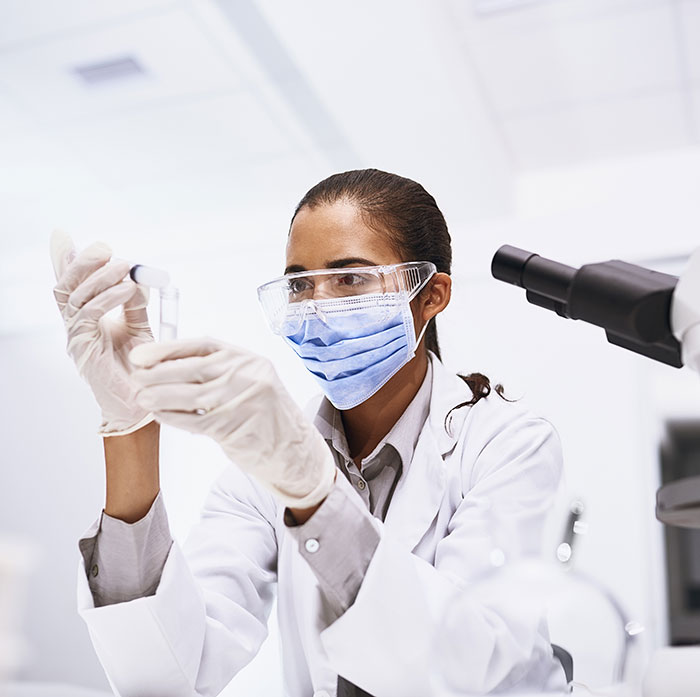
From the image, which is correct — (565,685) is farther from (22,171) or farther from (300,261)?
(22,171)

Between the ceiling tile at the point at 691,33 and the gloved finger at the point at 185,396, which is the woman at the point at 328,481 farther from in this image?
the ceiling tile at the point at 691,33

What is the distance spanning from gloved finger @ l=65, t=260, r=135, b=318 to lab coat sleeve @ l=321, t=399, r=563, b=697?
16.1 inches

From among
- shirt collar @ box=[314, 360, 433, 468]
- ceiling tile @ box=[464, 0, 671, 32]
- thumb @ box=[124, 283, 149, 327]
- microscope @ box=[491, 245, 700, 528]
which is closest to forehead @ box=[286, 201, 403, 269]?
shirt collar @ box=[314, 360, 433, 468]

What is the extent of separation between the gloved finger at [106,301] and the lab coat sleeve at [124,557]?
0.25 metres

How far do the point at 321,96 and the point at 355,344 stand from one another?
1989 millimetres

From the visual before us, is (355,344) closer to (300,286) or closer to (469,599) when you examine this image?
(300,286)

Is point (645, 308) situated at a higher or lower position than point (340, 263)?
lower

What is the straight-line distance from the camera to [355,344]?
1.32m

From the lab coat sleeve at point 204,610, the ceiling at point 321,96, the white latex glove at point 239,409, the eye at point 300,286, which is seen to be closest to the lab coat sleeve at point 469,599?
the white latex glove at point 239,409

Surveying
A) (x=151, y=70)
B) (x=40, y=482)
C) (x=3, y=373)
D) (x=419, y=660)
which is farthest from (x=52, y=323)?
(x=419, y=660)

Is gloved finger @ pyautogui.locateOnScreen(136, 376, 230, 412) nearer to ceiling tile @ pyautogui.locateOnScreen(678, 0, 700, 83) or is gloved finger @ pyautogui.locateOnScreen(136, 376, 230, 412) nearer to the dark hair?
the dark hair

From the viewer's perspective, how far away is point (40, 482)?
438 cm

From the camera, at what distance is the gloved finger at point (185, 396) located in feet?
2.57

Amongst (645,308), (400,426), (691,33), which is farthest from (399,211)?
(691,33)
